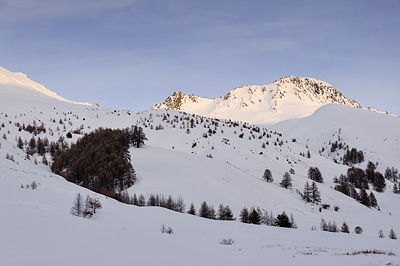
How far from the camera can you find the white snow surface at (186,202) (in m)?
9.59

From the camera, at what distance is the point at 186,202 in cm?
3259

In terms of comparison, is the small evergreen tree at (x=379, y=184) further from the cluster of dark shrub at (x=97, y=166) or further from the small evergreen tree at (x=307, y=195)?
the cluster of dark shrub at (x=97, y=166)

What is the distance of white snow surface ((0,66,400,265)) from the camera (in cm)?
959

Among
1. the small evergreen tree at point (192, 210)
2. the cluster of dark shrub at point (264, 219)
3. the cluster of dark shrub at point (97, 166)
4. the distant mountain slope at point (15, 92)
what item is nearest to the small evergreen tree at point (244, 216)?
the cluster of dark shrub at point (264, 219)

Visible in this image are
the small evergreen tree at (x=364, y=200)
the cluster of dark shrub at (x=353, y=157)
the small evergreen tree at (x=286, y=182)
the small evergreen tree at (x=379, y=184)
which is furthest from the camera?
the cluster of dark shrub at (x=353, y=157)

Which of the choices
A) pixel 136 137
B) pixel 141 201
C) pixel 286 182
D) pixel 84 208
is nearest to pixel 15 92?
pixel 136 137

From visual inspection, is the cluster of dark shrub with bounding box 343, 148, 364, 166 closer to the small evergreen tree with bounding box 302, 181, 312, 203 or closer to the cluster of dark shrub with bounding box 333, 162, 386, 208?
the cluster of dark shrub with bounding box 333, 162, 386, 208

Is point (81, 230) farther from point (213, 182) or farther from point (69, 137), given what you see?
point (69, 137)

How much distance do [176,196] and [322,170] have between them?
51.9 meters

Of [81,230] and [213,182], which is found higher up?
[213,182]

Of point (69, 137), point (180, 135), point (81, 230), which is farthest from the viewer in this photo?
point (180, 135)

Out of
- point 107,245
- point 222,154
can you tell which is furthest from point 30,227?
point 222,154

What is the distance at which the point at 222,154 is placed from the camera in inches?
2462

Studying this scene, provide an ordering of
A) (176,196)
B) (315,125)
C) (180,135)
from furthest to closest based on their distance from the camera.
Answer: (315,125) < (180,135) < (176,196)
